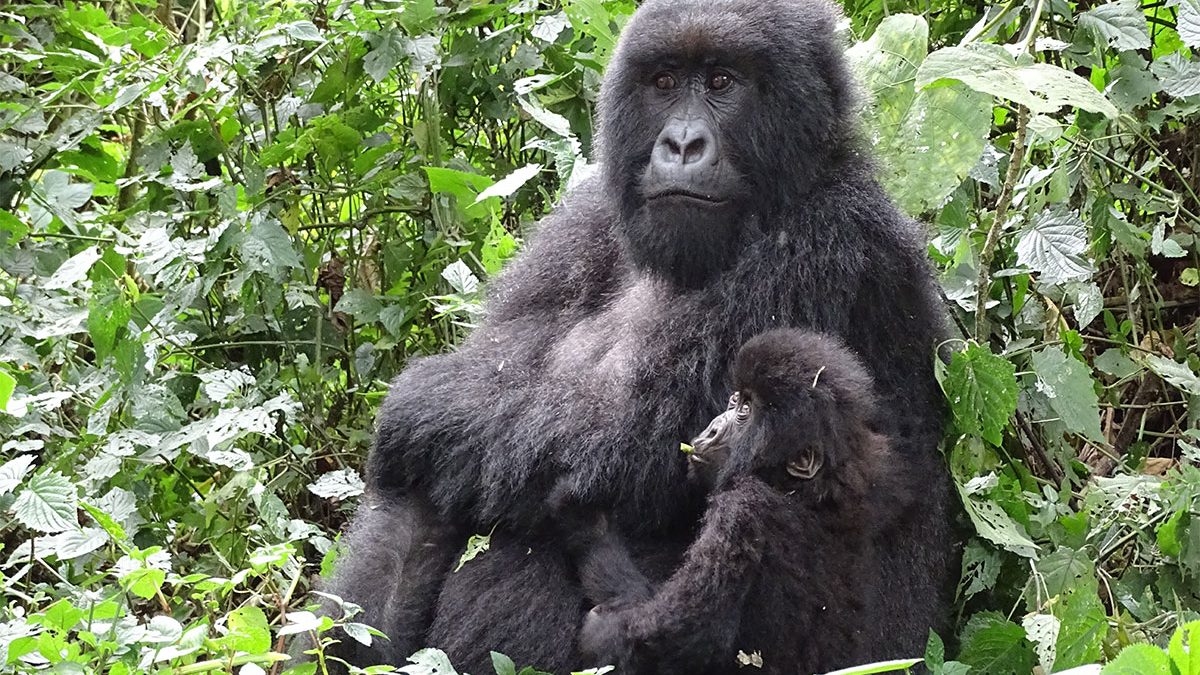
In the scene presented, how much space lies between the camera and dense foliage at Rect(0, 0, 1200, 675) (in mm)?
3367

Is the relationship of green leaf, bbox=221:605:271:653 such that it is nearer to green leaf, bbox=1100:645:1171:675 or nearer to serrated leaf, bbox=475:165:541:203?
green leaf, bbox=1100:645:1171:675

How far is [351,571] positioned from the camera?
11.7 ft

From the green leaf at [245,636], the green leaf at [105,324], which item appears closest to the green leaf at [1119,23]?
the green leaf at [245,636]

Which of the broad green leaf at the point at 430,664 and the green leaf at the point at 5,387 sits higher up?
the green leaf at the point at 5,387

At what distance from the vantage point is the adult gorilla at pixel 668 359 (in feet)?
10.6

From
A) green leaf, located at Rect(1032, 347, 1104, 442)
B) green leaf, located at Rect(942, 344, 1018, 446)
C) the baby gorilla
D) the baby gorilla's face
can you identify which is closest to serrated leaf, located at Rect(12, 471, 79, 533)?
the baby gorilla

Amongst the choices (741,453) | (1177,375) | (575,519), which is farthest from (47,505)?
(1177,375)

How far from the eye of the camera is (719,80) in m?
3.42

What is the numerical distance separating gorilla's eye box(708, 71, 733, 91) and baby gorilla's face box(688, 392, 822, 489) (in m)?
0.74

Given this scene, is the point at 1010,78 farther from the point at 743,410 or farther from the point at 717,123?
the point at 743,410

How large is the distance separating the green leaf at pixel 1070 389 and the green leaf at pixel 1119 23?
0.81m

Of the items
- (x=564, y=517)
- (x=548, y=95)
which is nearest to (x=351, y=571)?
(x=564, y=517)

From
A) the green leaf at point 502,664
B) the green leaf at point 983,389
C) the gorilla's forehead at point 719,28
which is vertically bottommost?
the green leaf at point 502,664

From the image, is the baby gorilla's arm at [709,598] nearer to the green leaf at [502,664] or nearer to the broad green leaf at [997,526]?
the green leaf at [502,664]
